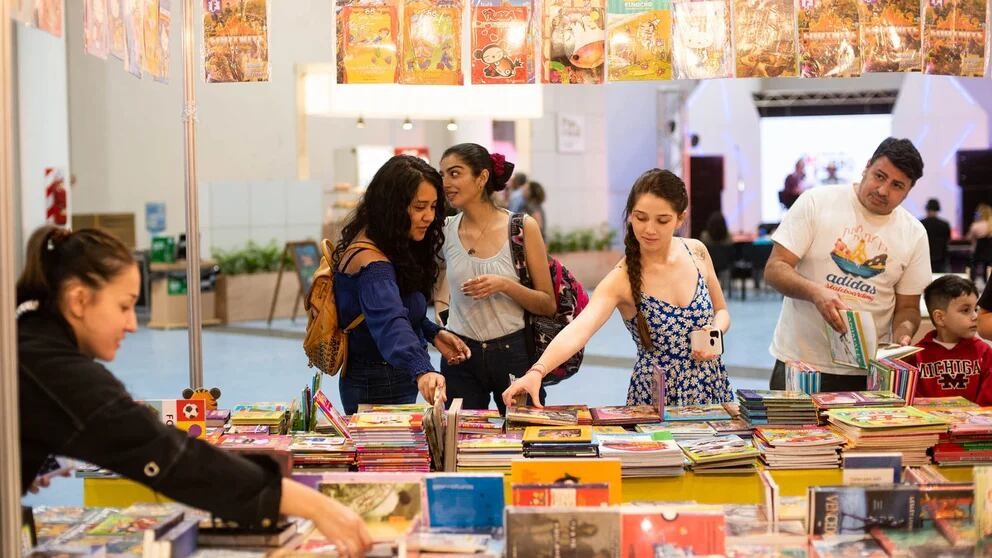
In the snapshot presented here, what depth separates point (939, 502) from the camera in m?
2.47

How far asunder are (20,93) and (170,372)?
4938 millimetres

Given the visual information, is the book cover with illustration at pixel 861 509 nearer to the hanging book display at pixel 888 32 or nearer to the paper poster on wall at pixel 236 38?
the hanging book display at pixel 888 32

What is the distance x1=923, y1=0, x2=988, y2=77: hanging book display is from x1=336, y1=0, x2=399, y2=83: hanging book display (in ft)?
5.98

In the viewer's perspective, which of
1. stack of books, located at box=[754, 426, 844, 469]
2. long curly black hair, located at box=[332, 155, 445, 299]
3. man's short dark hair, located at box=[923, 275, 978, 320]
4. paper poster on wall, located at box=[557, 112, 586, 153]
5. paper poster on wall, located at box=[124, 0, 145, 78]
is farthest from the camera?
paper poster on wall, located at box=[557, 112, 586, 153]

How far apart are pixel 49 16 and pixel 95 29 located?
0.64 metres

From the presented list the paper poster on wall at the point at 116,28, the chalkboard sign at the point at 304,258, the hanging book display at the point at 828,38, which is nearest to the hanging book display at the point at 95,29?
the paper poster on wall at the point at 116,28

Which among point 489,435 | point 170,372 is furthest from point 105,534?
point 170,372

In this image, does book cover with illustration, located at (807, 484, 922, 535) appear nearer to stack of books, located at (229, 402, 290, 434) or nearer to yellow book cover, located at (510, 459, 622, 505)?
yellow book cover, located at (510, 459, 622, 505)

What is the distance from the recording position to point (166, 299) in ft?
41.0

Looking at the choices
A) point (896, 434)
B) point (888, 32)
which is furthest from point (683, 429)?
point (888, 32)

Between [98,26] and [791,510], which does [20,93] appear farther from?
[791,510]

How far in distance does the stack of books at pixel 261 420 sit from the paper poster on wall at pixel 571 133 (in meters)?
14.8

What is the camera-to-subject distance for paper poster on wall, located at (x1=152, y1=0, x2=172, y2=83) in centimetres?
363

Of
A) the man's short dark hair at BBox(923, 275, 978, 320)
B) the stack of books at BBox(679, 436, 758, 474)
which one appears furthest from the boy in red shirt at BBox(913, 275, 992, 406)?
the stack of books at BBox(679, 436, 758, 474)
